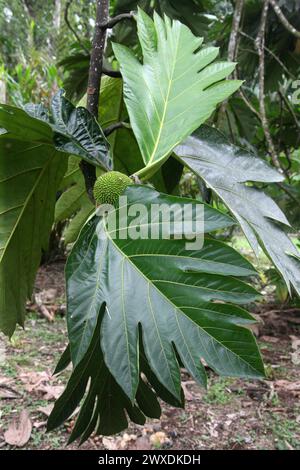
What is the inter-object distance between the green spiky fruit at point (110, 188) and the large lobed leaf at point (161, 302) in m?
0.05

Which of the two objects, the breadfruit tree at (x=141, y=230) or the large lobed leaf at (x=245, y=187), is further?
the large lobed leaf at (x=245, y=187)

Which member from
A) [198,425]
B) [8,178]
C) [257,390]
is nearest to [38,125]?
[8,178]

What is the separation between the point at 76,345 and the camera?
20.4 inches

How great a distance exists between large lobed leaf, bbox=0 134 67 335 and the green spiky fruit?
0.60 ft

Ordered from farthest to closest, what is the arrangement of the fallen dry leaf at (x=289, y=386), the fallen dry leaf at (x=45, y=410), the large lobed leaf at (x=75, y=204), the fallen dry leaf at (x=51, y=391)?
1. the fallen dry leaf at (x=289, y=386)
2. the fallen dry leaf at (x=51, y=391)
3. the fallen dry leaf at (x=45, y=410)
4. the large lobed leaf at (x=75, y=204)

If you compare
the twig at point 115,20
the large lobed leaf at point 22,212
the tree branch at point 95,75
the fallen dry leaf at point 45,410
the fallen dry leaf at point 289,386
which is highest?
the twig at point 115,20

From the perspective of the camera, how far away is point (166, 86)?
2.44 ft

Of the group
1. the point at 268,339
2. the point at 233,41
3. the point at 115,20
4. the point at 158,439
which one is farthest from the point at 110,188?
the point at 268,339

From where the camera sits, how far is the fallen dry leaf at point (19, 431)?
1488mm

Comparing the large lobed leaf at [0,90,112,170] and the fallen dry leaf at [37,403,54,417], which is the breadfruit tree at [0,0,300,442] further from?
the fallen dry leaf at [37,403,54,417]

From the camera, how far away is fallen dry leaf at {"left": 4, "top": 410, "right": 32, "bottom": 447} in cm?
149

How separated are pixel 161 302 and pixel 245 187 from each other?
12.1 inches

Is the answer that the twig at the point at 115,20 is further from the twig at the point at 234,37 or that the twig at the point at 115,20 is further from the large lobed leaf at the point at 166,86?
the twig at the point at 234,37

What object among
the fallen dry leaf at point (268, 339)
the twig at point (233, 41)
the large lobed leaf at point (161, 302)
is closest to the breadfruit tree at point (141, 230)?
the large lobed leaf at point (161, 302)
